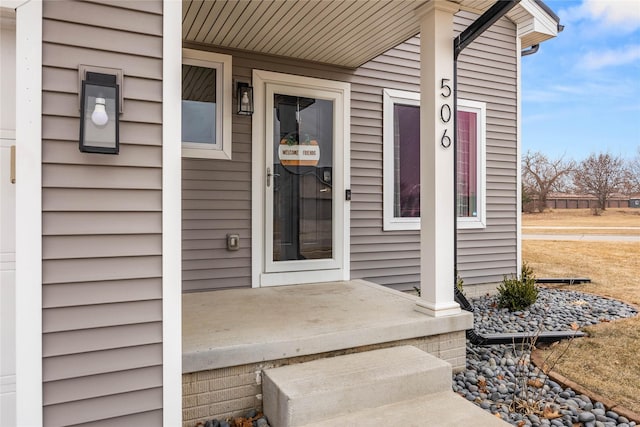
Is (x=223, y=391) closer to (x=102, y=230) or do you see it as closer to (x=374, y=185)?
(x=102, y=230)

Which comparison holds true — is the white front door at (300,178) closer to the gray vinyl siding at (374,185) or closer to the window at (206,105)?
the gray vinyl siding at (374,185)

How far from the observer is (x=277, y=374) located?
2.25 meters

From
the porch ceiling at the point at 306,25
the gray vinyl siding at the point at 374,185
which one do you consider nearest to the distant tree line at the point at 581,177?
the gray vinyl siding at the point at 374,185

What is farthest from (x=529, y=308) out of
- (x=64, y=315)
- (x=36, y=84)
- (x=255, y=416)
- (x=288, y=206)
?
(x=36, y=84)

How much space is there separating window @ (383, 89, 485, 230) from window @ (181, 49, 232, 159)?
1847 mm

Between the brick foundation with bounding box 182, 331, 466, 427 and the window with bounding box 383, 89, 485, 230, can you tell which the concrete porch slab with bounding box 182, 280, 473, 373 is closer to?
the brick foundation with bounding box 182, 331, 466, 427

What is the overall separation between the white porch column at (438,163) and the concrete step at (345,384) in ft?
1.90

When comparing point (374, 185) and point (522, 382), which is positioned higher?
point (374, 185)

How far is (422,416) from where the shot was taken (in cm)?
209

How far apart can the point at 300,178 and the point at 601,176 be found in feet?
58.0

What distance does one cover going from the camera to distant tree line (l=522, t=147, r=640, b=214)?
16.5m

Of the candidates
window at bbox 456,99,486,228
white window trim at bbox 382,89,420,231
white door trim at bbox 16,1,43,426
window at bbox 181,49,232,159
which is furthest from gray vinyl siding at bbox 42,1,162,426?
window at bbox 456,99,486,228

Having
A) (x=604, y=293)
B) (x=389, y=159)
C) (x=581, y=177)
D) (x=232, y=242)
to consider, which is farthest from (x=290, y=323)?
(x=581, y=177)

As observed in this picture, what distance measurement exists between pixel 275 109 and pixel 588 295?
16.6 ft
